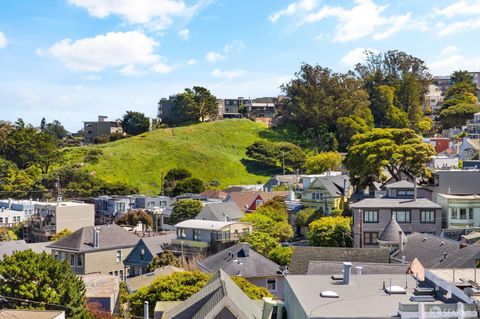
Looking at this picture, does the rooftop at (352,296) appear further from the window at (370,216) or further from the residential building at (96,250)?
the residential building at (96,250)

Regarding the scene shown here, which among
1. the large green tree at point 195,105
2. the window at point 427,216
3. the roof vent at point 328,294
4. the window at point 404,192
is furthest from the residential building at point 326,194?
the large green tree at point 195,105

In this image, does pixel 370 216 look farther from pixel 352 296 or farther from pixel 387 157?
pixel 352 296

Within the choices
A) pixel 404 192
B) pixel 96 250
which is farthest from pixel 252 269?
pixel 96 250

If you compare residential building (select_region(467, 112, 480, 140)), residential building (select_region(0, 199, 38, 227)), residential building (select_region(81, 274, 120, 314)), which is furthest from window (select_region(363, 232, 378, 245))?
residential building (select_region(467, 112, 480, 140))

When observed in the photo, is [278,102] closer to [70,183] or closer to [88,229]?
[70,183]

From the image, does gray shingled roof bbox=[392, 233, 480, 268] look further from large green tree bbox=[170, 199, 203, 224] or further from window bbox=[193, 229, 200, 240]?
large green tree bbox=[170, 199, 203, 224]

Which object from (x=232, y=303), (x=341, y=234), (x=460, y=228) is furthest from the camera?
(x=341, y=234)

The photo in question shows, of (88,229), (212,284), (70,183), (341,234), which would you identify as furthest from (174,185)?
(212,284)

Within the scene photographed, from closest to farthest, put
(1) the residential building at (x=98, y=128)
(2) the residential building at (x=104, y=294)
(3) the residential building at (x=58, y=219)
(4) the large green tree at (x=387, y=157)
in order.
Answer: (2) the residential building at (x=104, y=294) → (4) the large green tree at (x=387, y=157) → (3) the residential building at (x=58, y=219) → (1) the residential building at (x=98, y=128)
